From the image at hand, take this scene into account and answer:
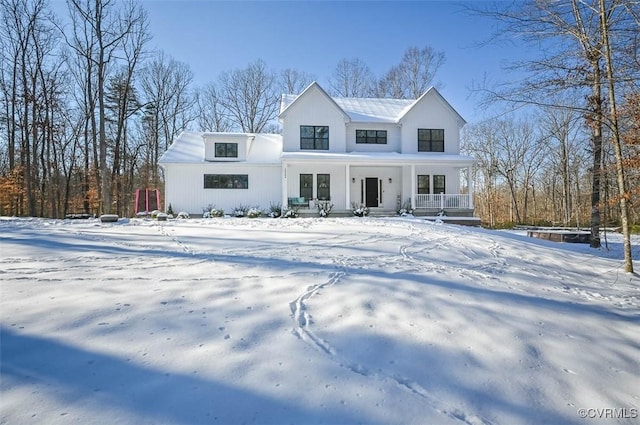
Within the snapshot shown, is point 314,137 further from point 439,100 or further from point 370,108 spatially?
point 439,100

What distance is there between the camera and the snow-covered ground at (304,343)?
1966 mm

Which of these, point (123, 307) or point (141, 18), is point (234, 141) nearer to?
point (141, 18)

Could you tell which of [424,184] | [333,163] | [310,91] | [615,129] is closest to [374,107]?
[310,91]

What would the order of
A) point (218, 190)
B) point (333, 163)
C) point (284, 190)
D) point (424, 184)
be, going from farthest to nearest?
point (424, 184) → point (218, 190) → point (333, 163) → point (284, 190)

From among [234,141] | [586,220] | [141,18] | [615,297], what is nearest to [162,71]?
[141,18]

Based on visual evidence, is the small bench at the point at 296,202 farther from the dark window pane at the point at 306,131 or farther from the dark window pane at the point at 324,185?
the dark window pane at the point at 306,131

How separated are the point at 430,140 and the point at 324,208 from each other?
7.45m

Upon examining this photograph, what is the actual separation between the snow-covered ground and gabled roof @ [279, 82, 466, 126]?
46.2ft

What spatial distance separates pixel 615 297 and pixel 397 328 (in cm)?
351

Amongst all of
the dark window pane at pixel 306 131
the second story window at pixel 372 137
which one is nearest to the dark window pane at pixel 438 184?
the second story window at pixel 372 137

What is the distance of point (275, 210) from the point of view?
1602cm

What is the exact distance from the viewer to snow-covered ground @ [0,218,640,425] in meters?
1.97

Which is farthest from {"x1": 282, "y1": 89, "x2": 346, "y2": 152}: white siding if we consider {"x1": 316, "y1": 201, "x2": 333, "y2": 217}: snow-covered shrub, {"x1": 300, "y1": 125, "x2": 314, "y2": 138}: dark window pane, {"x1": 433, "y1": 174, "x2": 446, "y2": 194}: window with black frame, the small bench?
{"x1": 433, "y1": 174, "x2": 446, "y2": 194}: window with black frame

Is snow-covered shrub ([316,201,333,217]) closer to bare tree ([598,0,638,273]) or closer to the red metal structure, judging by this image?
the red metal structure
